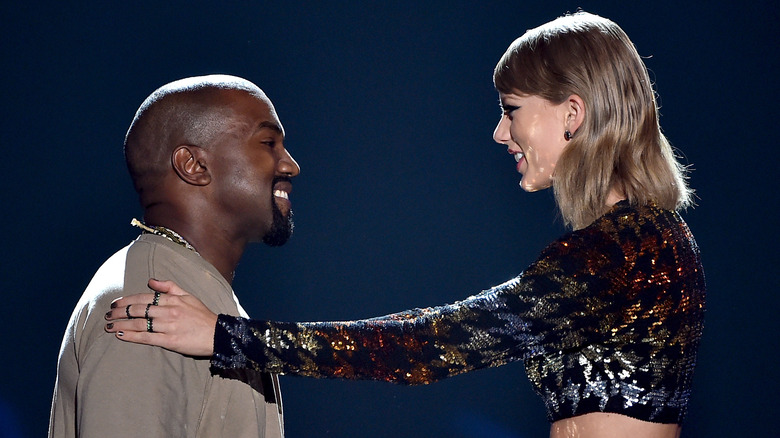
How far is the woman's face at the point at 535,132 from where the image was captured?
142cm

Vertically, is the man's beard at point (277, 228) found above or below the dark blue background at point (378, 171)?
below

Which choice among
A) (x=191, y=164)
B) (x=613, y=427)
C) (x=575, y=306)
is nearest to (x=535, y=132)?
(x=575, y=306)

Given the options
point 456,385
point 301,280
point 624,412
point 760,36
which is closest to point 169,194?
point 624,412

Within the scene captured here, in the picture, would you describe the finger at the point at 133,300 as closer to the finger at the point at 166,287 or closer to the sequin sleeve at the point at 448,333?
the finger at the point at 166,287

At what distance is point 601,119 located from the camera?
4.50 ft

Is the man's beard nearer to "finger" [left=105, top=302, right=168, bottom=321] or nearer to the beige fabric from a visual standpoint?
the beige fabric

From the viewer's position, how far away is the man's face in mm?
1552

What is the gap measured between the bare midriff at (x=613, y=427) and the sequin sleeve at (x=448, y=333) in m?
0.17

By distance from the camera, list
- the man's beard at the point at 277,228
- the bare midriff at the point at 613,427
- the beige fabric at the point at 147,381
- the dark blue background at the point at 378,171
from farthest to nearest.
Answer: the dark blue background at the point at 378,171, the man's beard at the point at 277,228, the bare midriff at the point at 613,427, the beige fabric at the point at 147,381

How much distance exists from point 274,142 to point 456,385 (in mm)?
1563

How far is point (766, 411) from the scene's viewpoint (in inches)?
120

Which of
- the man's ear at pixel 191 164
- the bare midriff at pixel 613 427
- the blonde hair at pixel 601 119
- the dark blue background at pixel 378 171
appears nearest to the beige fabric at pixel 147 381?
the man's ear at pixel 191 164

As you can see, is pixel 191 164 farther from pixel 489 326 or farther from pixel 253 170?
pixel 489 326

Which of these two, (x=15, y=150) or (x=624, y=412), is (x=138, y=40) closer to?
(x=15, y=150)
